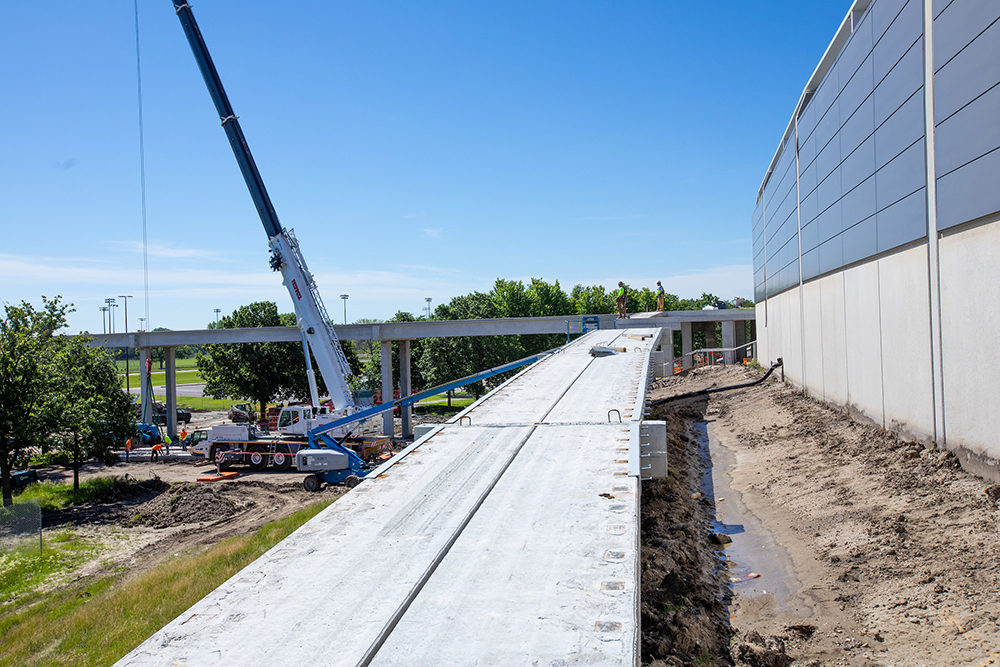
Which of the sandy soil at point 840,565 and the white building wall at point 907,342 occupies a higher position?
the white building wall at point 907,342

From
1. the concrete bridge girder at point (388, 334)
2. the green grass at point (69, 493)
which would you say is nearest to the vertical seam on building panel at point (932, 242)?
the concrete bridge girder at point (388, 334)

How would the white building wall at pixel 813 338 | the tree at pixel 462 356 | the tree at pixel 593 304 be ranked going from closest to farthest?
1. the white building wall at pixel 813 338
2. the tree at pixel 462 356
3. the tree at pixel 593 304

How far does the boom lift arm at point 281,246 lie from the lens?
24812mm

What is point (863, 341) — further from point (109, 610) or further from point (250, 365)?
point (250, 365)

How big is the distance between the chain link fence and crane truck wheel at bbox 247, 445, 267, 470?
1046 cm

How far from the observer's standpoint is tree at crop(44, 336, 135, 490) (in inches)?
896

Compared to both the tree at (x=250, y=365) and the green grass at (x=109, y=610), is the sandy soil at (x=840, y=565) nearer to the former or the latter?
the green grass at (x=109, y=610)

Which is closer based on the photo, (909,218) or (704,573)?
(704,573)

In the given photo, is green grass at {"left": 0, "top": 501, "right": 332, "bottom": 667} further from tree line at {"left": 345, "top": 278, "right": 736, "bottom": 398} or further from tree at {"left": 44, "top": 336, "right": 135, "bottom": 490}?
tree line at {"left": 345, "top": 278, "right": 736, "bottom": 398}

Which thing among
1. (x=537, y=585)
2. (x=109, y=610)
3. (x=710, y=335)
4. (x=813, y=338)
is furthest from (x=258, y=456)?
(x=710, y=335)

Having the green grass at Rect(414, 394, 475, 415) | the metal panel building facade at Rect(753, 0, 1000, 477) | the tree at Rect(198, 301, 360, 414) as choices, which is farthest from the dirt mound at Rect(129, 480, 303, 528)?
the green grass at Rect(414, 394, 475, 415)

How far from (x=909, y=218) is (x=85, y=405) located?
25882mm

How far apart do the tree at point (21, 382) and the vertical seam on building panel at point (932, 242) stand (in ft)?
81.2

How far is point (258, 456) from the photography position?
27594 mm
